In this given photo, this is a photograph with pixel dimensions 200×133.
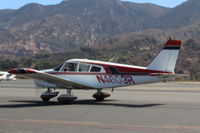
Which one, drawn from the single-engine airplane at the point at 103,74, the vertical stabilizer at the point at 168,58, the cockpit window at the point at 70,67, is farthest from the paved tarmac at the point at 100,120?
the cockpit window at the point at 70,67

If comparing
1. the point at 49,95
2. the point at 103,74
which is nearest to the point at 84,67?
the point at 103,74

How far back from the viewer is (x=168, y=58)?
16828 millimetres

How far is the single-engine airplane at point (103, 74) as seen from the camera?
55.1ft

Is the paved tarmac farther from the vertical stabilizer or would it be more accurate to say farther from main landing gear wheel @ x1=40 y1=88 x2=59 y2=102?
main landing gear wheel @ x1=40 y1=88 x2=59 y2=102

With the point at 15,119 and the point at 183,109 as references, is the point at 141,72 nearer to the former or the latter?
the point at 183,109

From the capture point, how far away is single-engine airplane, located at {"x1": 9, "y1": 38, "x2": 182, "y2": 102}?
16.8 metres

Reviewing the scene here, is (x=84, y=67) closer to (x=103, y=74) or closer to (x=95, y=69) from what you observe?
(x=95, y=69)

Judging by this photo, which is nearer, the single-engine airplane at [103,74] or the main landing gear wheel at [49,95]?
the single-engine airplane at [103,74]

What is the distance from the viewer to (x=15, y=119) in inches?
472

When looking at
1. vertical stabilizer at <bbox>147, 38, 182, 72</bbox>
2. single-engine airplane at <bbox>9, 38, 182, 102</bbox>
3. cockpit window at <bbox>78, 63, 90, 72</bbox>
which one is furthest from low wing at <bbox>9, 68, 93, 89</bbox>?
vertical stabilizer at <bbox>147, 38, 182, 72</bbox>

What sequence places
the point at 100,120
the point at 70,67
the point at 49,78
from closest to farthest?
the point at 100,120, the point at 49,78, the point at 70,67

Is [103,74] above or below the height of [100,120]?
above

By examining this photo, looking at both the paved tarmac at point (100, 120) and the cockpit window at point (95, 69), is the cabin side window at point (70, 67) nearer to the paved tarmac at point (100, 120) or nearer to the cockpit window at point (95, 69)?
the cockpit window at point (95, 69)

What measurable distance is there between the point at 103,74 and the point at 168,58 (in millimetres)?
3128
